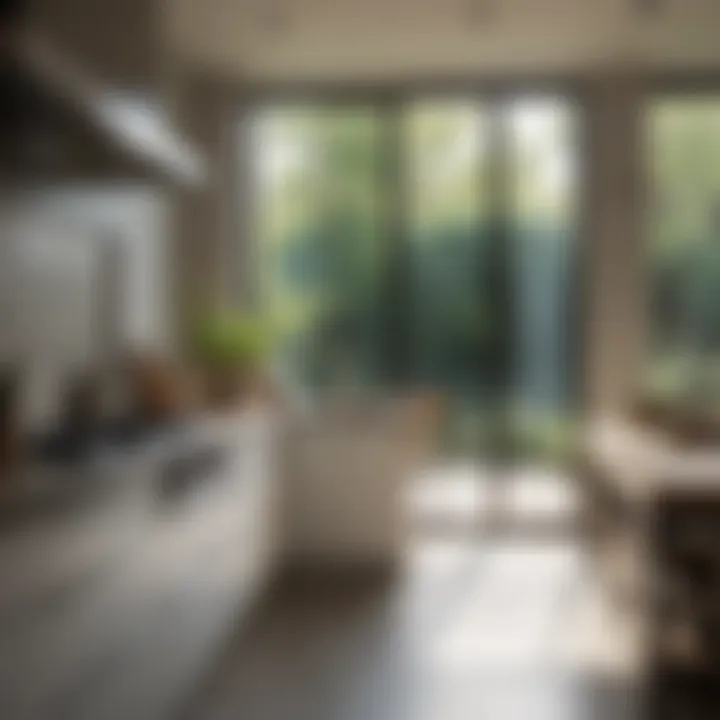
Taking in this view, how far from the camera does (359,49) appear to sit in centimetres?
580

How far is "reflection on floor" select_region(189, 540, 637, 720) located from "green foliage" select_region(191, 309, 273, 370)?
2.97ft

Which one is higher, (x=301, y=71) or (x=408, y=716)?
(x=301, y=71)

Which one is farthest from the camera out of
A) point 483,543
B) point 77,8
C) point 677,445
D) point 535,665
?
point 483,543

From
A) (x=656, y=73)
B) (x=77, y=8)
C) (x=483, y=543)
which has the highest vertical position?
(x=656, y=73)

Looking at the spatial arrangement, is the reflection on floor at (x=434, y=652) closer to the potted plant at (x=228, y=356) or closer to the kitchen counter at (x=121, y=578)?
the kitchen counter at (x=121, y=578)

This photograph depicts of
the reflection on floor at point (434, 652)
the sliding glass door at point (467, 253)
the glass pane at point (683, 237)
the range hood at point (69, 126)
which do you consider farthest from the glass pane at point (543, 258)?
→ the range hood at point (69, 126)

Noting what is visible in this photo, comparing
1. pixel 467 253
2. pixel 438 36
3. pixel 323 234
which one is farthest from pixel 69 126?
pixel 467 253

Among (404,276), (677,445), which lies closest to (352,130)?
(404,276)

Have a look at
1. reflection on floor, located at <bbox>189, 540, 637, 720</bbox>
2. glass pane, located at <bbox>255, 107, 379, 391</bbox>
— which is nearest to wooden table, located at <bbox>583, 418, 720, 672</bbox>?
reflection on floor, located at <bbox>189, 540, 637, 720</bbox>

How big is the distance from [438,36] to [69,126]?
3.71 metres

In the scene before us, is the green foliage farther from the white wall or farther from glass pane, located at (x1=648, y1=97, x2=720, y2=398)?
glass pane, located at (x1=648, y1=97, x2=720, y2=398)

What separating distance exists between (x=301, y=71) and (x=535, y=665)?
379 cm

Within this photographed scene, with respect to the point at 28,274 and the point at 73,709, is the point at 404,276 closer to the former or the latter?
the point at 28,274

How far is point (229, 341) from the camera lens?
3.93m
